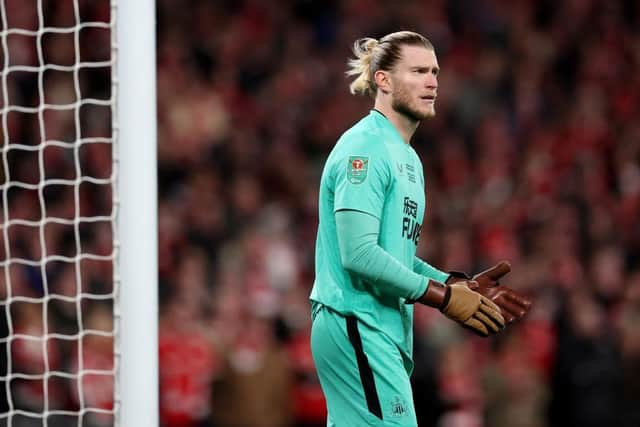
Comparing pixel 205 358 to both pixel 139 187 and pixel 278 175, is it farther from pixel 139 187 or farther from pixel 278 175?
pixel 139 187

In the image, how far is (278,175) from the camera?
989cm

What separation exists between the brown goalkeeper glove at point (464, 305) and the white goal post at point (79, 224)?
3.16ft

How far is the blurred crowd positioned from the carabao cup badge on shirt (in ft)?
10.5

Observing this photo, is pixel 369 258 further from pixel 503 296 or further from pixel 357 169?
pixel 503 296

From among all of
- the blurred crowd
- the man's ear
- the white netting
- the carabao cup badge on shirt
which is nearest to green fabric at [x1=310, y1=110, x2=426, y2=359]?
the carabao cup badge on shirt

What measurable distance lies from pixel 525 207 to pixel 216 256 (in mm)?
2631

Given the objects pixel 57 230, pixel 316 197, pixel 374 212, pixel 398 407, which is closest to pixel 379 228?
pixel 374 212

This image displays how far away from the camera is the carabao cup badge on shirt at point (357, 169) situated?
4.08 m

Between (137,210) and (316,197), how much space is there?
5.65 m

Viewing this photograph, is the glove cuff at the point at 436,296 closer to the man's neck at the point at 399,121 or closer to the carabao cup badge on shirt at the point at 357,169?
the carabao cup badge on shirt at the point at 357,169

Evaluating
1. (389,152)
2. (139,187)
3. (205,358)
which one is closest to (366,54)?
(389,152)

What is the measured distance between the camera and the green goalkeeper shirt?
4.06 meters

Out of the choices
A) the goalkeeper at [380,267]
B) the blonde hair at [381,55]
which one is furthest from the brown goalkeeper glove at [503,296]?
the blonde hair at [381,55]

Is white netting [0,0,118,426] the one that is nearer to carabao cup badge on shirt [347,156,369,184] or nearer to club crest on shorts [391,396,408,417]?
carabao cup badge on shirt [347,156,369,184]
